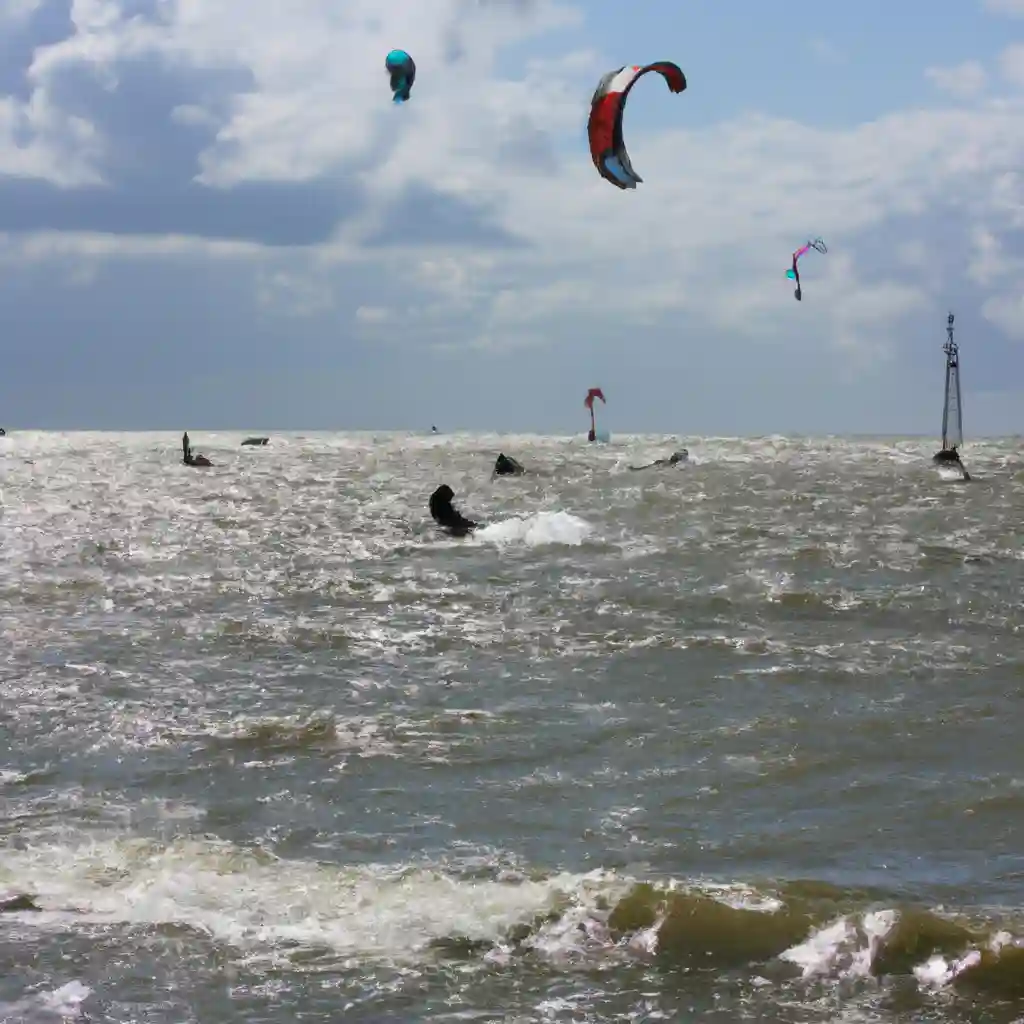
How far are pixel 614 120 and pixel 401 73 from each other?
385cm

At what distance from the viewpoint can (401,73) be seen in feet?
69.9

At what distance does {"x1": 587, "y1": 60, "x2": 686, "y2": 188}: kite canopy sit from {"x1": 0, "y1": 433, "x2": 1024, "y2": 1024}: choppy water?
5367 millimetres

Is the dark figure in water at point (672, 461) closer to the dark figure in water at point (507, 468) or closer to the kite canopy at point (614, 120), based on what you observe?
the dark figure in water at point (507, 468)

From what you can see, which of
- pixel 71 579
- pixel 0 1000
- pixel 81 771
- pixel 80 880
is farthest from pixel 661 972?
pixel 71 579

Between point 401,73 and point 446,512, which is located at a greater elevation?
point 401,73

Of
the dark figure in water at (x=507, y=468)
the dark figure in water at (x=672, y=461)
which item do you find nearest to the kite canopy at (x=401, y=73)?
the dark figure in water at (x=507, y=468)

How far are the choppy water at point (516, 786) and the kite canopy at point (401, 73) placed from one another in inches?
276

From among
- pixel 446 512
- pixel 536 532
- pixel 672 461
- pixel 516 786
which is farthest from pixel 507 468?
pixel 516 786

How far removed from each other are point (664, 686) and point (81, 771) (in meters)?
4.89

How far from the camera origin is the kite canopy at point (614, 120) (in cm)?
1889

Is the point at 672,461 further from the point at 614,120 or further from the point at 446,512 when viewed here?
the point at 614,120

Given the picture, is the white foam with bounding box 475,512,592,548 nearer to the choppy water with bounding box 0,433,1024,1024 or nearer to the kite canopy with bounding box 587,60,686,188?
the choppy water with bounding box 0,433,1024,1024

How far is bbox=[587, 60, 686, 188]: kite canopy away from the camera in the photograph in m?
18.9

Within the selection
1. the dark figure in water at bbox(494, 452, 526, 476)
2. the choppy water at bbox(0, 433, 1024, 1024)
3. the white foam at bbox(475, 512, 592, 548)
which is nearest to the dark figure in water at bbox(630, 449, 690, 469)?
the dark figure in water at bbox(494, 452, 526, 476)
